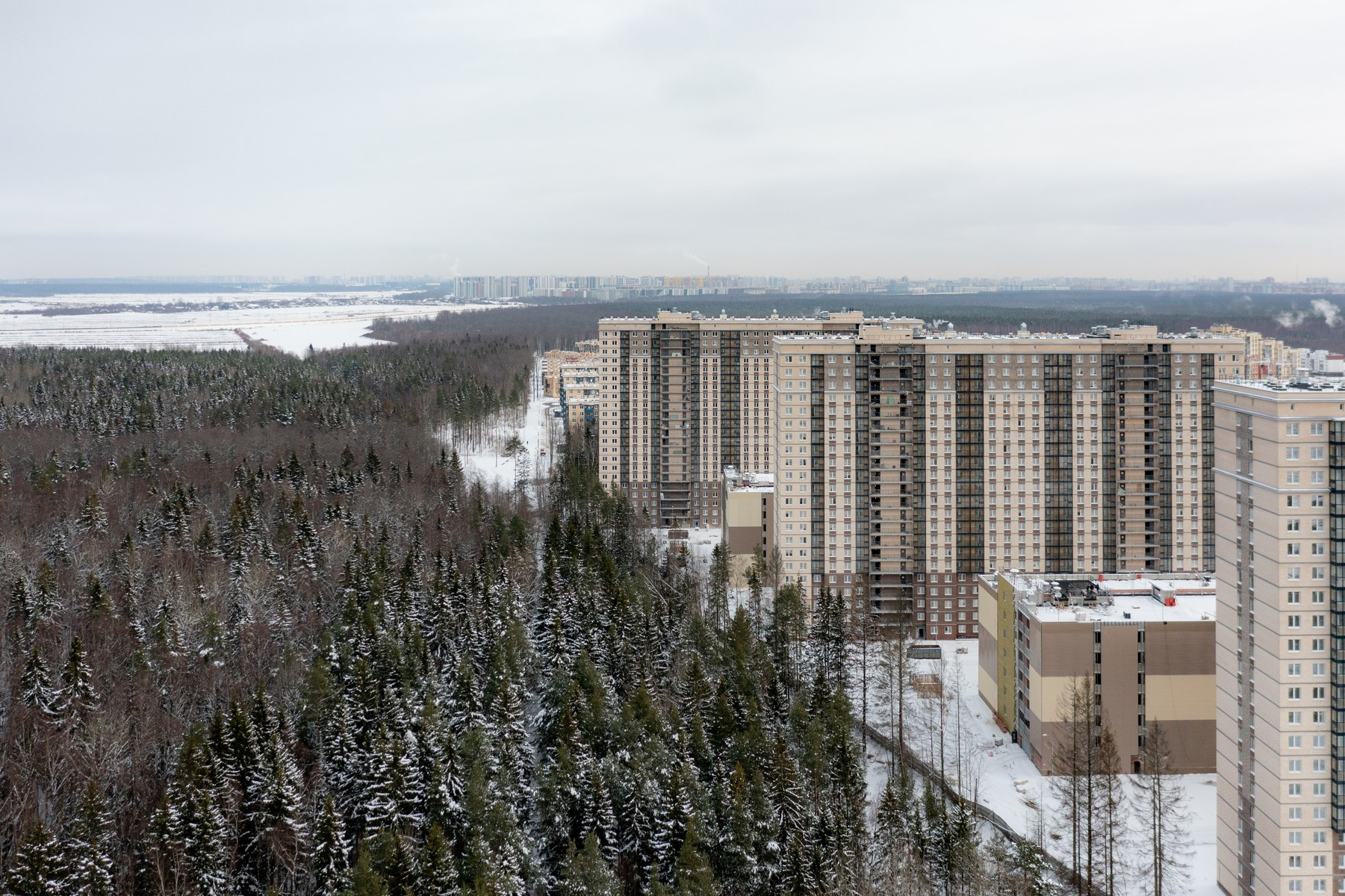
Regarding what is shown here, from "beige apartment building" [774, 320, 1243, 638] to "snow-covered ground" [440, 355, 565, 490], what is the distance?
1105 inches

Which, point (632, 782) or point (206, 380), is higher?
point (206, 380)

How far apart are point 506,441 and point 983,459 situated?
46.5 m

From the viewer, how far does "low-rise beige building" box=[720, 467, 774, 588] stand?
1879 inches

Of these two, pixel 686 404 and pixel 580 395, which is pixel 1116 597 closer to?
pixel 686 404

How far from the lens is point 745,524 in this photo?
48.0 m

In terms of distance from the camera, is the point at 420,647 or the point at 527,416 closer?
the point at 420,647

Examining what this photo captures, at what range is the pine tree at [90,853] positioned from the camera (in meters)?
19.9

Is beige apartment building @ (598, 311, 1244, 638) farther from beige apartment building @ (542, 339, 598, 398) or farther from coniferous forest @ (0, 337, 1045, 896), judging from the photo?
beige apartment building @ (542, 339, 598, 398)

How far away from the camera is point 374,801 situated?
23.5 meters

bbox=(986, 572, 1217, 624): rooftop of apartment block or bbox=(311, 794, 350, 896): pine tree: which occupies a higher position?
bbox=(986, 572, 1217, 624): rooftop of apartment block

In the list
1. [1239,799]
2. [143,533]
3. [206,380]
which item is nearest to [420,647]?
[143,533]

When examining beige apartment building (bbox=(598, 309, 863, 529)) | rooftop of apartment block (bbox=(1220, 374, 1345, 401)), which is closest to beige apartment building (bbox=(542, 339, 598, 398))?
beige apartment building (bbox=(598, 309, 863, 529))

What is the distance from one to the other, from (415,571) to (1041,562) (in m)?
24.5

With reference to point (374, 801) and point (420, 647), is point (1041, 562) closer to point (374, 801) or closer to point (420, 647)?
point (420, 647)
